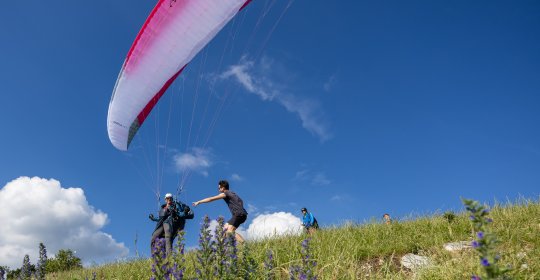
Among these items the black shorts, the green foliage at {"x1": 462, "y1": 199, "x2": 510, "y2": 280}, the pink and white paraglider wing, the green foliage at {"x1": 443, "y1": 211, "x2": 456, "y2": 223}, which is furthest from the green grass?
the pink and white paraglider wing

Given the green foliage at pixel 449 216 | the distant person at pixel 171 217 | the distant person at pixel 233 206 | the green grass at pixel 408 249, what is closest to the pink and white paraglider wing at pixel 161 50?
the distant person at pixel 171 217

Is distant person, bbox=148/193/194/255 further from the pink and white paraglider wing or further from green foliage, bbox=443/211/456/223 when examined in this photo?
green foliage, bbox=443/211/456/223

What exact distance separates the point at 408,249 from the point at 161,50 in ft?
25.5

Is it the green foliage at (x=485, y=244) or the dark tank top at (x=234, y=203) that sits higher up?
the dark tank top at (x=234, y=203)

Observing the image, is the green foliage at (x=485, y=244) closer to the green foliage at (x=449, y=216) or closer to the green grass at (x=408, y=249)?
the green grass at (x=408, y=249)

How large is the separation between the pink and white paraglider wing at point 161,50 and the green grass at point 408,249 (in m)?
5.27

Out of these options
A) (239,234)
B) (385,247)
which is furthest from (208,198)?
(385,247)

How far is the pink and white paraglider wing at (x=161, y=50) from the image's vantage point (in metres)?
9.61

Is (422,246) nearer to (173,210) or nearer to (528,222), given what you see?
(528,222)

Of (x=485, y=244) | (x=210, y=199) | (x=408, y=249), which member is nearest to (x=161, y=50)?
(x=210, y=199)

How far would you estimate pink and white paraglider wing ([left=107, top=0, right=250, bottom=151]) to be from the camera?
961cm

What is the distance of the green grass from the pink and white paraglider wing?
5268mm

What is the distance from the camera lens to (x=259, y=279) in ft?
15.0

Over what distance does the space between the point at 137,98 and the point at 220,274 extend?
29.6ft
